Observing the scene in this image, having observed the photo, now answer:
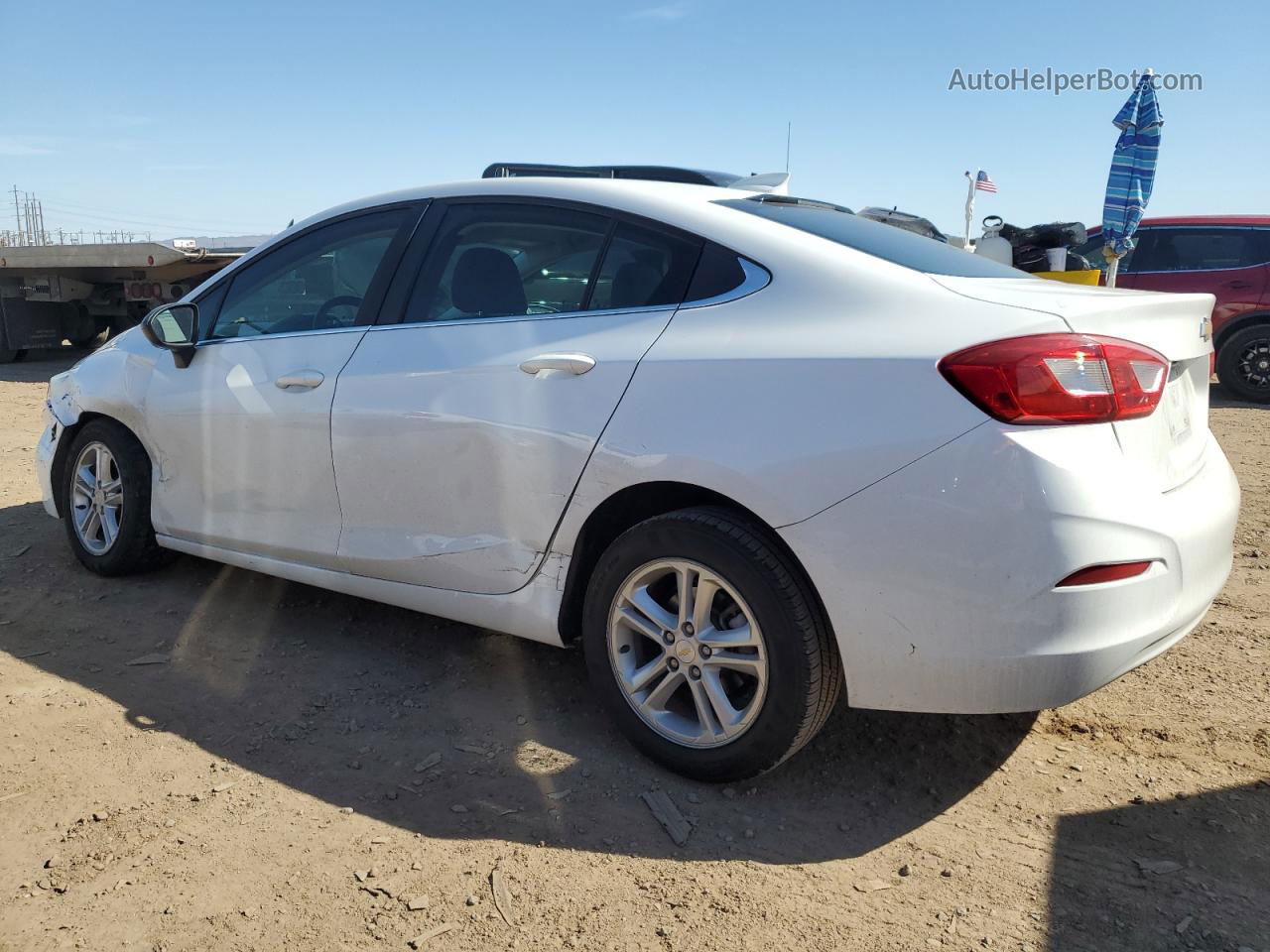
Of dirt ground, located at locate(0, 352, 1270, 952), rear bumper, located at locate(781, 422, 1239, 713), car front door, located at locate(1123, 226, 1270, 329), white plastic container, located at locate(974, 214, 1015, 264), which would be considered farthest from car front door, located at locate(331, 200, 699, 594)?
car front door, located at locate(1123, 226, 1270, 329)

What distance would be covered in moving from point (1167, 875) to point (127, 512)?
12.9ft

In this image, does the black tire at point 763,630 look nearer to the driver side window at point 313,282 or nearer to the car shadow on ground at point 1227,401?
the driver side window at point 313,282

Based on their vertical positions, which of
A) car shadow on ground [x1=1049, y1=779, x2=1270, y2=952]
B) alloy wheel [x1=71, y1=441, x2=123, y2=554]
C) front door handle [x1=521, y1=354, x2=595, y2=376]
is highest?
front door handle [x1=521, y1=354, x2=595, y2=376]

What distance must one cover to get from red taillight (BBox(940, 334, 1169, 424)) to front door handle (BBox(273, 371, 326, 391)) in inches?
83.5

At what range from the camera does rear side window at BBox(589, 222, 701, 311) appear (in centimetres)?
285

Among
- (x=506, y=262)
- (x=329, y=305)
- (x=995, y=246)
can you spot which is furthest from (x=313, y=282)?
(x=995, y=246)

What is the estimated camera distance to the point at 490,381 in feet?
9.86

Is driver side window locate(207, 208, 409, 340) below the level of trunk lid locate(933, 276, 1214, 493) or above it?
above

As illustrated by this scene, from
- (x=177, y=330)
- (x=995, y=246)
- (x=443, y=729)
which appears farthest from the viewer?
(x=995, y=246)

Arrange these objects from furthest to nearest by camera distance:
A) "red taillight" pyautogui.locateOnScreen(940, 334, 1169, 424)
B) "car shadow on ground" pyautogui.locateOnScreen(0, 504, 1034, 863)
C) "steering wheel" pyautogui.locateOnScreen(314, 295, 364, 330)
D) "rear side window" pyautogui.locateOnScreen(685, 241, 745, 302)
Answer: "steering wheel" pyautogui.locateOnScreen(314, 295, 364, 330) → "rear side window" pyautogui.locateOnScreen(685, 241, 745, 302) → "car shadow on ground" pyautogui.locateOnScreen(0, 504, 1034, 863) → "red taillight" pyautogui.locateOnScreen(940, 334, 1169, 424)

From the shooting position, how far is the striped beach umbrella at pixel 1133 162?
31.5 ft

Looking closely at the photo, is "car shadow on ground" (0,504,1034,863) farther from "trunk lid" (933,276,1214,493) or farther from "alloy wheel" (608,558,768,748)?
"trunk lid" (933,276,1214,493)

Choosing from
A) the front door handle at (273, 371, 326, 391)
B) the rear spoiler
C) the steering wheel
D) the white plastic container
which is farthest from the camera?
the white plastic container

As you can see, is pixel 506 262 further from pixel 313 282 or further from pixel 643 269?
pixel 313 282
